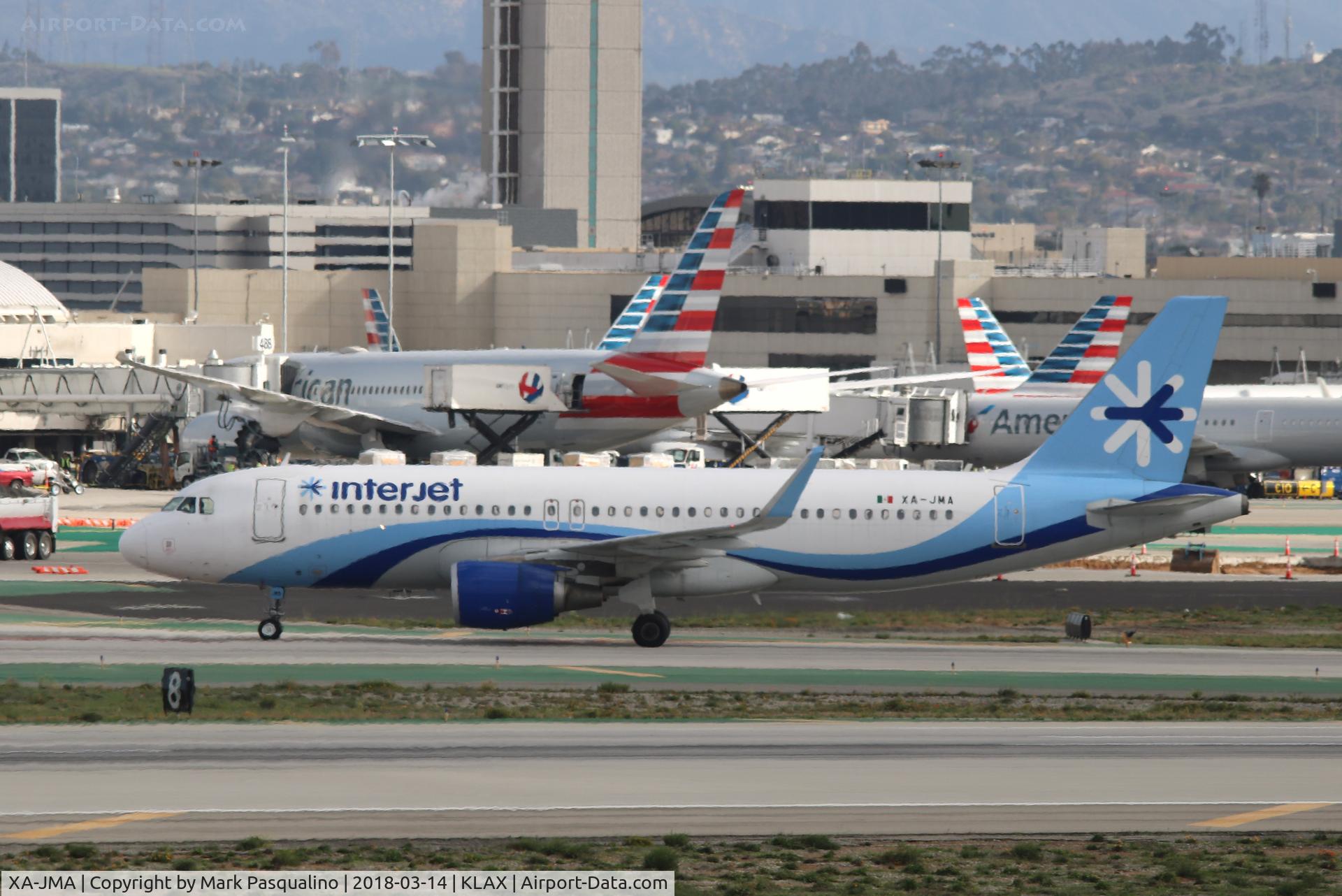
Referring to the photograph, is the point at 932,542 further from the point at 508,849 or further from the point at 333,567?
the point at 508,849

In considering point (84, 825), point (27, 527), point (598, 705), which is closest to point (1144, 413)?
point (598, 705)

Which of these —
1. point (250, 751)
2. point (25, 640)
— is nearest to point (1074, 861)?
point (250, 751)

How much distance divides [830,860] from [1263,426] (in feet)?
213

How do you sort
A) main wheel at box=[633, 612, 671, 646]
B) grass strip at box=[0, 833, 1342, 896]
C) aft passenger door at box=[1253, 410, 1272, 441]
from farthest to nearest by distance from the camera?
aft passenger door at box=[1253, 410, 1272, 441], main wheel at box=[633, 612, 671, 646], grass strip at box=[0, 833, 1342, 896]

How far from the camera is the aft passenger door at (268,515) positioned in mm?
40719

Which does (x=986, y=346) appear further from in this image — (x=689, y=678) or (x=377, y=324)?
(x=689, y=678)

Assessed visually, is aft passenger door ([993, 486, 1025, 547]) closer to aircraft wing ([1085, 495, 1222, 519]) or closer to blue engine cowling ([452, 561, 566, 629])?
aircraft wing ([1085, 495, 1222, 519])

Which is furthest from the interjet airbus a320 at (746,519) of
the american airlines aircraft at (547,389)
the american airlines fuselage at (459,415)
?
the american airlines fuselage at (459,415)

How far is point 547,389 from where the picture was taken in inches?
2598

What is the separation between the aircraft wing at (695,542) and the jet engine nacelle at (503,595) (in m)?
0.76

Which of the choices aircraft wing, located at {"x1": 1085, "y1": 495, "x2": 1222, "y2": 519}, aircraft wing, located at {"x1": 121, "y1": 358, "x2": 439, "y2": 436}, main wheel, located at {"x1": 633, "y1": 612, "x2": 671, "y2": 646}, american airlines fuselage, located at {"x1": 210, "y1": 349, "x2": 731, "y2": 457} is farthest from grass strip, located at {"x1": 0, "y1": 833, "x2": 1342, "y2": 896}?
aircraft wing, located at {"x1": 121, "y1": 358, "x2": 439, "y2": 436}

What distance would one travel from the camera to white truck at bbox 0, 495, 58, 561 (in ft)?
180

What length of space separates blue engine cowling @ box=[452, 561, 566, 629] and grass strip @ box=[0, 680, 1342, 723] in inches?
206

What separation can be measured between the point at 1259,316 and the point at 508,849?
384ft
